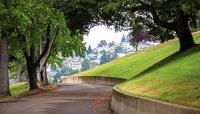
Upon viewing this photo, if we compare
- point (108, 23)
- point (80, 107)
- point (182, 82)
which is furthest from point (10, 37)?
point (182, 82)

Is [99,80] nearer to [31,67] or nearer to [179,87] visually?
[31,67]

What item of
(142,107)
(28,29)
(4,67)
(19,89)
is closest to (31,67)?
(28,29)

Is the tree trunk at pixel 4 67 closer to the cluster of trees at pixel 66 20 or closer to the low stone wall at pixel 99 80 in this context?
the cluster of trees at pixel 66 20

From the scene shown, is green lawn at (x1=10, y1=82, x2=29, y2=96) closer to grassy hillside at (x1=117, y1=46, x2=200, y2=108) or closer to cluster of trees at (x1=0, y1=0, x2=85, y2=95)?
cluster of trees at (x1=0, y1=0, x2=85, y2=95)

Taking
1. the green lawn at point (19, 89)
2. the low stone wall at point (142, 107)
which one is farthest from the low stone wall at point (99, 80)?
the low stone wall at point (142, 107)

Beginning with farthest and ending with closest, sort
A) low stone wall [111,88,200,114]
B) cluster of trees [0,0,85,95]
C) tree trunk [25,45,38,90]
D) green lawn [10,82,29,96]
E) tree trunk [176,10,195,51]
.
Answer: green lawn [10,82,29,96] → tree trunk [25,45,38,90] → tree trunk [176,10,195,51] → cluster of trees [0,0,85,95] → low stone wall [111,88,200,114]

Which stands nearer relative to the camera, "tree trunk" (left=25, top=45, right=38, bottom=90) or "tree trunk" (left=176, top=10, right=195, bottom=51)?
"tree trunk" (left=176, top=10, right=195, bottom=51)

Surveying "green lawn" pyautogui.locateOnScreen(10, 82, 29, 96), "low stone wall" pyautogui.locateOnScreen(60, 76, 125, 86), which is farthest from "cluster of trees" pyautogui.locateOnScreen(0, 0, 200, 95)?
"low stone wall" pyautogui.locateOnScreen(60, 76, 125, 86)

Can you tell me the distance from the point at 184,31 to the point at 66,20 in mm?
10443

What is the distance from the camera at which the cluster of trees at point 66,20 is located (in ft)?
107

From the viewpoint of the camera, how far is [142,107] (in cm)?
1744

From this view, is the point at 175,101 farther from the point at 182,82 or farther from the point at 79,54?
the point at 79,54

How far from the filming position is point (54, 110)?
24.7 meters

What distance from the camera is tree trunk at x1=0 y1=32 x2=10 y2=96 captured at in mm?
36000
